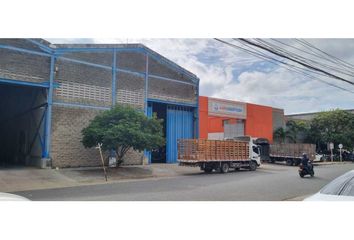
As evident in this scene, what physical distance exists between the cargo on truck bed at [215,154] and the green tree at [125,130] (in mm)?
675

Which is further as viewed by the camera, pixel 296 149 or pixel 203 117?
pixel 203 117

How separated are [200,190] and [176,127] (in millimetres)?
3008

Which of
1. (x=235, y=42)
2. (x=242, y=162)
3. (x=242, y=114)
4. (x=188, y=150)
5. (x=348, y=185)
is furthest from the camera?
(x=242, y=162)

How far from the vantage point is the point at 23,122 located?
24.5 feet

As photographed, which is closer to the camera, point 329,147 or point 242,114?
point 329,147

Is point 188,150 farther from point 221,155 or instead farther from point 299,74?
point 299,74

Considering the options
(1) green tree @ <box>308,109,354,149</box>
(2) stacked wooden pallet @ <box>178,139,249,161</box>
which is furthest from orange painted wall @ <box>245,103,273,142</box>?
(2) stacked wooden pallet @ <box>178,139,249,161</box>

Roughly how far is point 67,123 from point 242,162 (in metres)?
5.33

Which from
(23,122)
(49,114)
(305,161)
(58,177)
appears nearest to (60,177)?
(58,177)

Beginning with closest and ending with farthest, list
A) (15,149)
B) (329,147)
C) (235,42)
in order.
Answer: (235,42)
(329,147)
(15,149)

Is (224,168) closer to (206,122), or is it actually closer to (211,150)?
(211,150)

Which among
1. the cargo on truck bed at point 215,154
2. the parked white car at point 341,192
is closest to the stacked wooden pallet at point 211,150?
→ the cargo on truck bed at point 215,154
